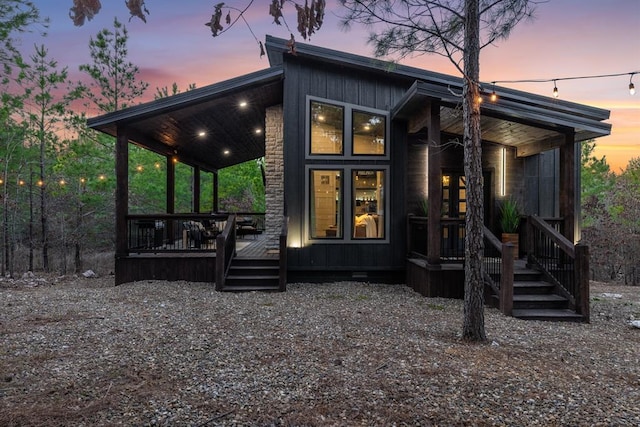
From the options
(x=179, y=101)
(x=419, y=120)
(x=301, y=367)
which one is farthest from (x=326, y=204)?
(x=301, y=367)

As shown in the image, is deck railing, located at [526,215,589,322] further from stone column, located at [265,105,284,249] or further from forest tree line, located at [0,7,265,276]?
forest tree line, located at [0,7,265,276]

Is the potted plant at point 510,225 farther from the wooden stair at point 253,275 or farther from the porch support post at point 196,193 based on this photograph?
the porch support post at point 196,193

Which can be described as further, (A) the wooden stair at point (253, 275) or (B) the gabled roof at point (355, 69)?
(A) the wooden stair at point (253, 275)

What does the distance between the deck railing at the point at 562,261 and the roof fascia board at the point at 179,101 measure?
623 centimetres

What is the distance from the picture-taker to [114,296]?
6.83 metres

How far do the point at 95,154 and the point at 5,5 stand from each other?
9.16 meters

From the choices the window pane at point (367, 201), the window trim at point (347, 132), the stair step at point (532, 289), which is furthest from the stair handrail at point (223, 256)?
the stair step at point (532, 289)

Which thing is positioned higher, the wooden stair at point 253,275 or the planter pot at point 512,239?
the planter pot at point 512,239

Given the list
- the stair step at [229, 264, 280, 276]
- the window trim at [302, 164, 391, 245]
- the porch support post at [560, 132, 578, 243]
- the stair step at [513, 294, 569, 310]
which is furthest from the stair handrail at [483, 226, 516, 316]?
the stair step at [229, 264, 280, 276]

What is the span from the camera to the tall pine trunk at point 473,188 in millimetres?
4531

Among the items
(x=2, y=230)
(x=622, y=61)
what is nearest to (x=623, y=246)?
(x=622, y=61)

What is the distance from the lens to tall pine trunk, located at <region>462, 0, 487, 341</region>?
453 centimetres

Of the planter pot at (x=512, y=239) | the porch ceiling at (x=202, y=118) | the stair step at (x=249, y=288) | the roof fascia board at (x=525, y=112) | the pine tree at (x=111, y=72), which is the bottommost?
the stair step at (x=249, y=288)

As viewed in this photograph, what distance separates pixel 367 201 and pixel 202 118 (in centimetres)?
442
